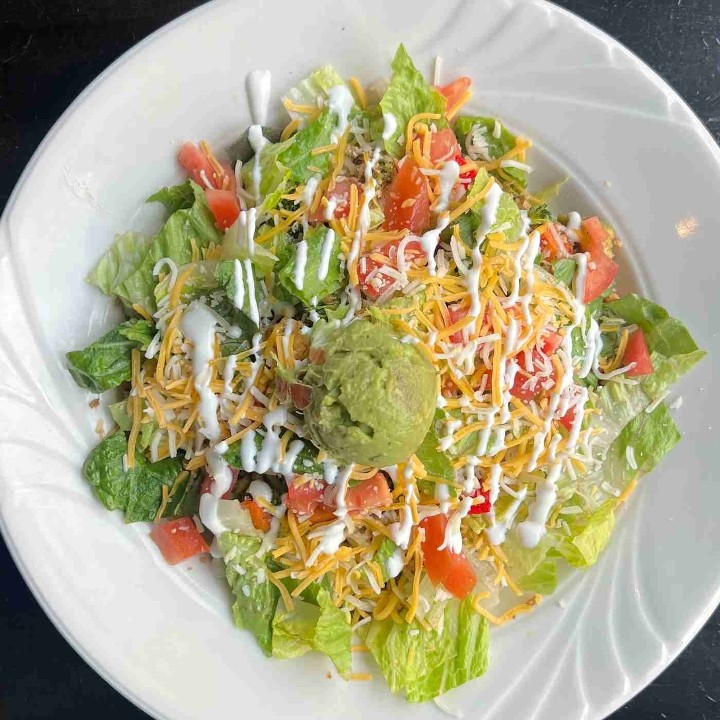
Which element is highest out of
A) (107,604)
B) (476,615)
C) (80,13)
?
(80,13)

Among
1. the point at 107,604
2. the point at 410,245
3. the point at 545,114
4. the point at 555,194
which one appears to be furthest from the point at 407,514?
the point at 545,114

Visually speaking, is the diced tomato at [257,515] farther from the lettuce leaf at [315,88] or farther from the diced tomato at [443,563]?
the lettuce leaf at [315,88]

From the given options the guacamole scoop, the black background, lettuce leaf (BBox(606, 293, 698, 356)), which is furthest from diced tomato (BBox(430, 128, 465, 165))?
the black background

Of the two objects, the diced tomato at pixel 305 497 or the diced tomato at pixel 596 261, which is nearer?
the diced tomato at pixel 305 497

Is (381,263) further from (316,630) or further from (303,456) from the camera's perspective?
(316,630)

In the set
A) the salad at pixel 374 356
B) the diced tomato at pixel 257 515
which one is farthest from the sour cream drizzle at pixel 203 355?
the diced tomato at pixel 257 515

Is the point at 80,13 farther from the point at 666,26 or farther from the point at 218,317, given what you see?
the point at 666,26

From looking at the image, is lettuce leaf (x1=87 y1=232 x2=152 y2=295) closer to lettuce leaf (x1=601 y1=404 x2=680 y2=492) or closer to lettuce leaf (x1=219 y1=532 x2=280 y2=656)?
lettuce leaf (x1=219 y1=532 x2=280 y2=656)
